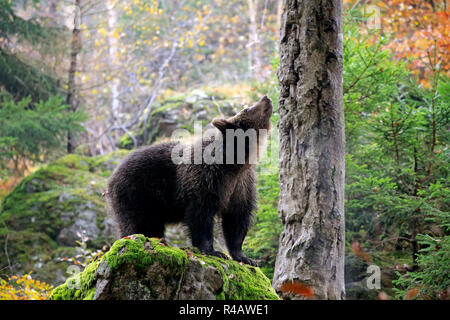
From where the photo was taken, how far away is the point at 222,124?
15.8ft

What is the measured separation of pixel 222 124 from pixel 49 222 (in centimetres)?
540

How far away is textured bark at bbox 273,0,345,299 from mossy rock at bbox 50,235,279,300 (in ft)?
2.10

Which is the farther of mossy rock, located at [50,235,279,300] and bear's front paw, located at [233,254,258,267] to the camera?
bear's front paw, located at [233,254,258,267]

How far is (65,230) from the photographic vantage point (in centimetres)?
830

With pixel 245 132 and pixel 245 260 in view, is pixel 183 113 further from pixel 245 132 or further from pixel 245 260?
pixel 245 260

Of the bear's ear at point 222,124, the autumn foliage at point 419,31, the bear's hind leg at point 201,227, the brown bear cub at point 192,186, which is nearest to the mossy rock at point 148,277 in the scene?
the bear's hind leg at point 201,227

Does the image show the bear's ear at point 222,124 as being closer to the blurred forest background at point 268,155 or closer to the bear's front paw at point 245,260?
the bear's front paw at point 245,260

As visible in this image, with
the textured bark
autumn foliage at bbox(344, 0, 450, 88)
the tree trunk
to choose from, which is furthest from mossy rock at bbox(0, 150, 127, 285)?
autumn foliage at bbox(344, 0, 450, 88)

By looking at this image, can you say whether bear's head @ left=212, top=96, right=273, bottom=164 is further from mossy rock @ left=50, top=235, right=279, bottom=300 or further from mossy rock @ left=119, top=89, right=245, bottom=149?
mossy rock @ left=119, top=89, right=245, bottom=149

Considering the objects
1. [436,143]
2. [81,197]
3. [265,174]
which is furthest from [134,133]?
[436,143]

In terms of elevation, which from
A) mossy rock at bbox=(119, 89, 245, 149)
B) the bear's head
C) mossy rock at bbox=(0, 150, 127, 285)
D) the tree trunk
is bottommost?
mossy rock at bbox=(0, 150, 127, 285)

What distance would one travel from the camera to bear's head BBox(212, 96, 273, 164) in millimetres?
4781

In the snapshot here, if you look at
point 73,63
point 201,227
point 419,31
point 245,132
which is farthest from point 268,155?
point 73,63

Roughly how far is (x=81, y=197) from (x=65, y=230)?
2.63 feet
